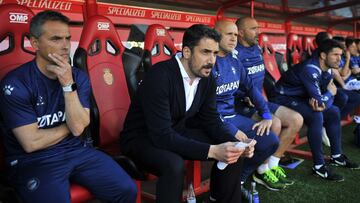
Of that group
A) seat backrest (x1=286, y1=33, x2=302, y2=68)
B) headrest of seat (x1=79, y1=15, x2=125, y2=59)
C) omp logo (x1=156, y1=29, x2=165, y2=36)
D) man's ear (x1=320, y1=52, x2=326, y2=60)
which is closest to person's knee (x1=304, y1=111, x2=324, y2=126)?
man's ear (x1=320, y1=52, x2=326, y2=60)

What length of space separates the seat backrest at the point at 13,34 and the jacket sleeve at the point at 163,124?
0.67m

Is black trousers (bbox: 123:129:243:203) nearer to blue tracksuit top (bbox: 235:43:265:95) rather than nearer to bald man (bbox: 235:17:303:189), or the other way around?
bald man (bbox: 235:17:303:189)

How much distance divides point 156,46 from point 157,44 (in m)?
0.02

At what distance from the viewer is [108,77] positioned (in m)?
2.14

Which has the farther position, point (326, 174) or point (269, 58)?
point (269, 58)

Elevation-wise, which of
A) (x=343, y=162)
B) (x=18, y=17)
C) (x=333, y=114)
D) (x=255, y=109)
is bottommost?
(x=343, y=162)

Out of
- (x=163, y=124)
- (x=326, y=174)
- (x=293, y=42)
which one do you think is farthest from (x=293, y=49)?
(x=163, y=124)

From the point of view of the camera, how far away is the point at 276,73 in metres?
3.61

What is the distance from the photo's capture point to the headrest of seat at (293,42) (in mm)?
4294

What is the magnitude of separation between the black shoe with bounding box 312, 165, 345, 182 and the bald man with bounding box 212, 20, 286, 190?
1.12ft

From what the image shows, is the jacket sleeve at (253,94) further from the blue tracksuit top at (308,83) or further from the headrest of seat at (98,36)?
the headrest of seat at (98,36)

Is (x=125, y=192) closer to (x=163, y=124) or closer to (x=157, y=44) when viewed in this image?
(x=163, y=124)

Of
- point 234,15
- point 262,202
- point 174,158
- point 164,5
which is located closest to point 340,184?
point 262,202

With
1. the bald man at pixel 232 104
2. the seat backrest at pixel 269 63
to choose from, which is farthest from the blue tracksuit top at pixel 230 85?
the seat backrest at pixel 269 63
